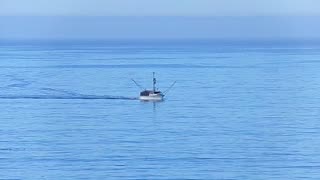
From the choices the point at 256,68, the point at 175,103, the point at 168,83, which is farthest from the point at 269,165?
the point at 256,68

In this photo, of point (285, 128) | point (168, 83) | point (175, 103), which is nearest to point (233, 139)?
point (285, 128)

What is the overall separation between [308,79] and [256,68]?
52.9 ft

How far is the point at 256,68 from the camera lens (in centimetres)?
9312

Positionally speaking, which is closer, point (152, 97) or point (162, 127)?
point (162, 127)

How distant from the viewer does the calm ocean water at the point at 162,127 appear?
3712cm

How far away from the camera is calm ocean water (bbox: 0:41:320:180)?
37.1 meters

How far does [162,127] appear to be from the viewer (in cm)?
4797

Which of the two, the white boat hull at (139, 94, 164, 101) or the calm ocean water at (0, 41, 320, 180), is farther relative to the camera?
the white boat hull at (139, 94, 164, 101)

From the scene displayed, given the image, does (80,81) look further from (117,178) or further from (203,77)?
(117,178)

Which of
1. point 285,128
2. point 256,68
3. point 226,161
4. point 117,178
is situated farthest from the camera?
point 256,68

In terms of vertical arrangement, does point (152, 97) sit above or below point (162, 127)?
above

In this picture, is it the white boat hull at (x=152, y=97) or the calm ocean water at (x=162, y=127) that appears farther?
the white boat hull at (x=152, y=97)

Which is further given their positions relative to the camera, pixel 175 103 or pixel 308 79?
pixel 308 79

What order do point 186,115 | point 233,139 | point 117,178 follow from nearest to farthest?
point 117,178
point 233,139
point 186,115
